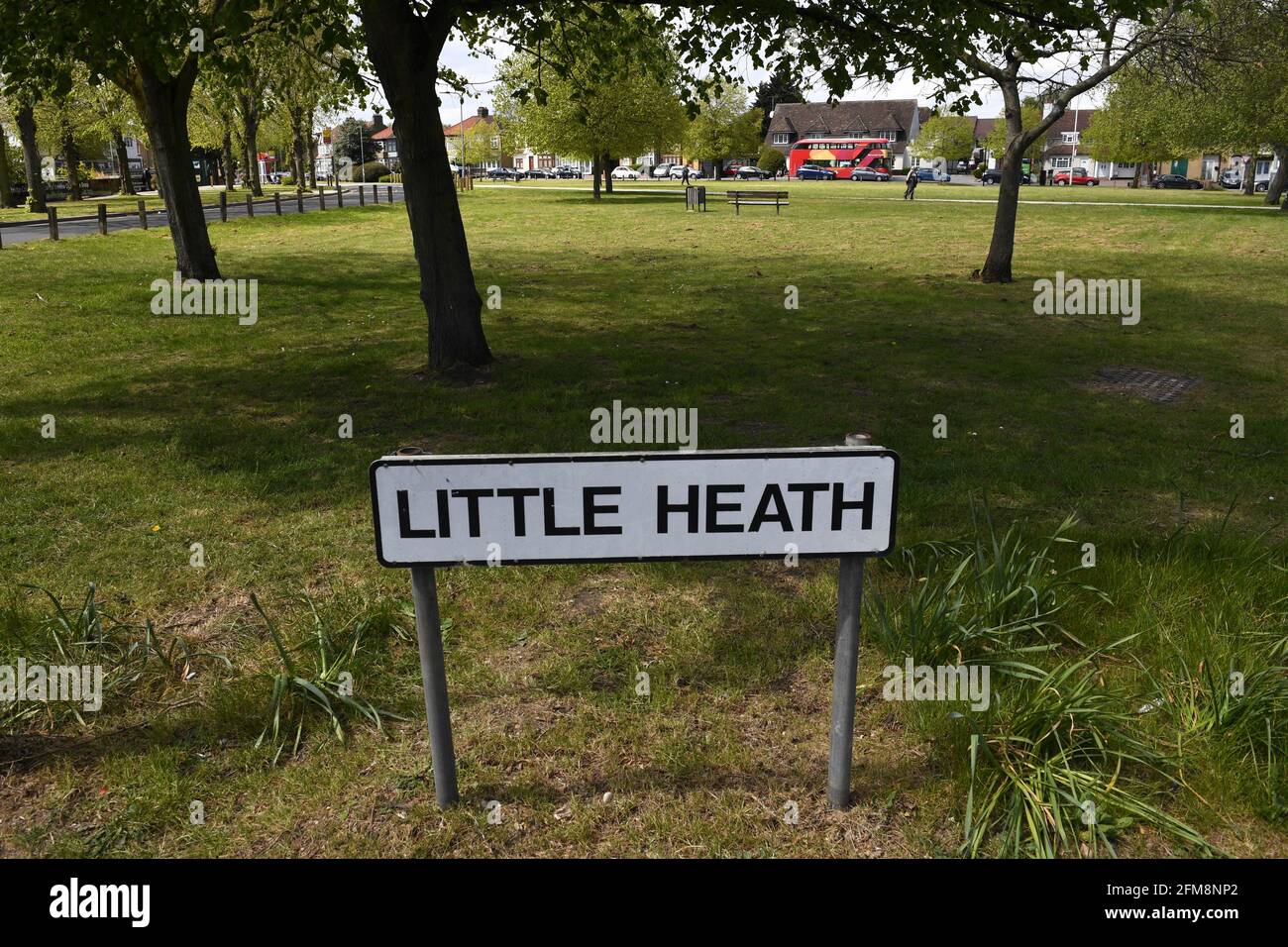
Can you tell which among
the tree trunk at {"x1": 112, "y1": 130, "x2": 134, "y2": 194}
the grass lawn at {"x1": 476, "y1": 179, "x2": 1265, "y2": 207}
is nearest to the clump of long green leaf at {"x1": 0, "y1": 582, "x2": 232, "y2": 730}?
the grass lawn at {"x1": 476, "y1": 179, "x2": 1265, "y2": 207}

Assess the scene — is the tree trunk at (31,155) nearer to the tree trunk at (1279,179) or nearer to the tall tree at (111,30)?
the tall tree at (111,30)

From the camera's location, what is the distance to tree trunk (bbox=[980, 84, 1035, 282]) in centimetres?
1609

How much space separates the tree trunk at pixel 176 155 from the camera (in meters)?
16.0

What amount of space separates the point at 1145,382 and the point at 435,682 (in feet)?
30.9

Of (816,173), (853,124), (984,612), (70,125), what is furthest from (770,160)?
(984,612)

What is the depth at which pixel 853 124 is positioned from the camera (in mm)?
119500

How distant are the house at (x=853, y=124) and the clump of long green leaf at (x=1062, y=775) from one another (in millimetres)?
121449

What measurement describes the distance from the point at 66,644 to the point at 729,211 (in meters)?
36.3

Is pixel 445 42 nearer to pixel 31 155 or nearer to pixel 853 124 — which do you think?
pixel 31 155

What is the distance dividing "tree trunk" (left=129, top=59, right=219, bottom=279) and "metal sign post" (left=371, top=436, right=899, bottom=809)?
15485 millimetres

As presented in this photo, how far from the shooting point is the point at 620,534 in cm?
304
